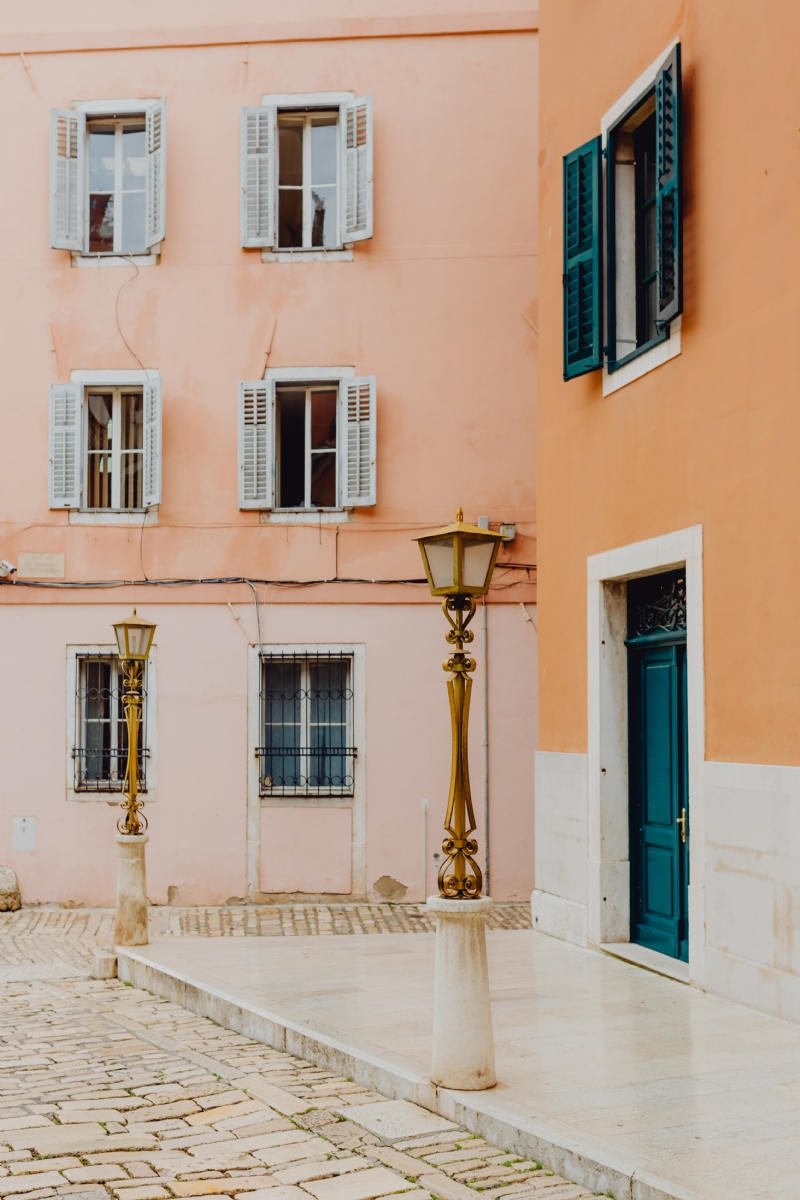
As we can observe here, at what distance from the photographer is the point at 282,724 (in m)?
14.4

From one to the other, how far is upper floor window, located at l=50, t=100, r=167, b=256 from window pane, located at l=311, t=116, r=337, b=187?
5.19ft

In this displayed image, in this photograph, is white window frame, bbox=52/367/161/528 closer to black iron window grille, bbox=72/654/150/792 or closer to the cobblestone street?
black iron window grille, bbox=72/654/150/792

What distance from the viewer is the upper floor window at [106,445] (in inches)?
571

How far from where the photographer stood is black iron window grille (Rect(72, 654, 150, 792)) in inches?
567

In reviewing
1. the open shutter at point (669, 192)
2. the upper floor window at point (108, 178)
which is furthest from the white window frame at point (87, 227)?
the open shutter at point (669, 192)

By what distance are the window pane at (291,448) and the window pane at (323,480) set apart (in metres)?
0.11

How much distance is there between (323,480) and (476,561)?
8494 millimetres

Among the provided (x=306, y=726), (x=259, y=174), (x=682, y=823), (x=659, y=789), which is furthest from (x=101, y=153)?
(x=682, y=823)

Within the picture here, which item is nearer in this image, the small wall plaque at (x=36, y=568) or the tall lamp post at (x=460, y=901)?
the tall lamp post at (x=460, y=901)

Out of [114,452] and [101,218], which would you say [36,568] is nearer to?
[114,452]

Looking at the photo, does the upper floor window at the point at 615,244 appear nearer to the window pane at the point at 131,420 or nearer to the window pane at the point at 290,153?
the window pane at the point at 290,153

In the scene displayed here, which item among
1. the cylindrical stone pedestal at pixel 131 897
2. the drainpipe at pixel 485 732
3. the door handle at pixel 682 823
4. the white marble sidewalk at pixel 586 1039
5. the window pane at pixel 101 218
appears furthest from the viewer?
the window pane at pixel 101 218

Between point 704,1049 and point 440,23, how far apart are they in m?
11.4

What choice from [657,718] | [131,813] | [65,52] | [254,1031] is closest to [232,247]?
[65,52]
